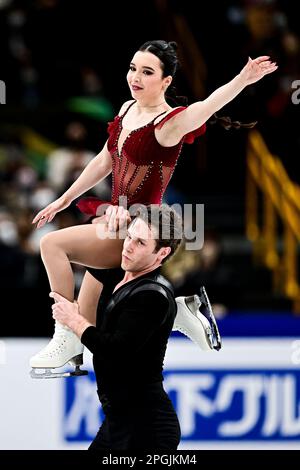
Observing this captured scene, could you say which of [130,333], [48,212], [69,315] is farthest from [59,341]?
[48,212]

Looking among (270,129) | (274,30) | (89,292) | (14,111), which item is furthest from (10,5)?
(89,292)

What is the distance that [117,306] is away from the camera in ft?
12.6

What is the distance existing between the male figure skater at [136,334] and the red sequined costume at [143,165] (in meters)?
0.09

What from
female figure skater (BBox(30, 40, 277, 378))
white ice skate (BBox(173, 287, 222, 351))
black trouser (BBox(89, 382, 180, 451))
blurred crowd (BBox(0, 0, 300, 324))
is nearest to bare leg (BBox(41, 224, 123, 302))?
female figure skater (BBox(30, 40, 277, 378))

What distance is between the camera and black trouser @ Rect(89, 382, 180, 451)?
3.93 metres

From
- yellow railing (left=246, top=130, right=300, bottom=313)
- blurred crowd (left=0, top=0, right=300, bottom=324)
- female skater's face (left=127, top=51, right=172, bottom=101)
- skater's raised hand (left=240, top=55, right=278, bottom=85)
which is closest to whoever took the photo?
skater's raised hand (left=240, top=55, right=278, bottom=85)

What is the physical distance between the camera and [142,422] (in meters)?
3.93

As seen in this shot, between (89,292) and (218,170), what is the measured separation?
6222mm

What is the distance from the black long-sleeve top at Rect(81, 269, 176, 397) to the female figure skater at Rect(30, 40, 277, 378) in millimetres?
135

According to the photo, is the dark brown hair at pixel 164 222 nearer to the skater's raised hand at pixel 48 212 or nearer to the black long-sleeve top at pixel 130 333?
the black long-sleeve top at pixel 130 333

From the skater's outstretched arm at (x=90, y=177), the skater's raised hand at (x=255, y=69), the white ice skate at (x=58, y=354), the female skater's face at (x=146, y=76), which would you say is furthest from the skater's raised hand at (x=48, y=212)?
the skater's raised hand at (x=255, y=69)

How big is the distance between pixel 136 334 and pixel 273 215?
6.40 m

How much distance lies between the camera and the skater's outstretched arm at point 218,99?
3.48 m

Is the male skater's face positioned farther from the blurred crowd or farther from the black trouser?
the blurred crowd
